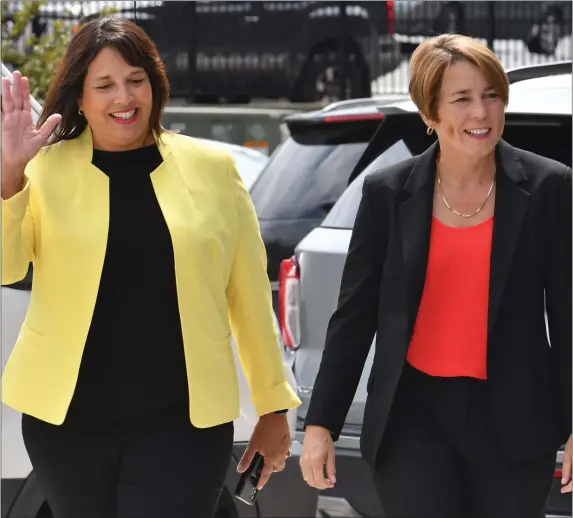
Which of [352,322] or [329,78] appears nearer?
[352,322]

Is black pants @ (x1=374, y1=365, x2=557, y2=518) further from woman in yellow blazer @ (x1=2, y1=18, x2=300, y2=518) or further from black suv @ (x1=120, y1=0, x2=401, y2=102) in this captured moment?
black suv @ (x1=120, y1=0, x2=401, y2=102)

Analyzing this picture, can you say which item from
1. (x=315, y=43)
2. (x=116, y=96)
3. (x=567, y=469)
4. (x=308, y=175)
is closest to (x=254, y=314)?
(x=116, y=96)

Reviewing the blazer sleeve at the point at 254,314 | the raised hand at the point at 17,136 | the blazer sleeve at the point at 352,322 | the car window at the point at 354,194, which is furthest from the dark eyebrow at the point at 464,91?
the car window at the point at 354,194

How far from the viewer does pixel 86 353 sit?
3.27m

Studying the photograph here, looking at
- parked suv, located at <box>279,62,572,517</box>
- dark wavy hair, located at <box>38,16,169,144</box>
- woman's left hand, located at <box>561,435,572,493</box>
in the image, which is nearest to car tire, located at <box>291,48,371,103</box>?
parked suv, located at <box>279,62,572,517</box>

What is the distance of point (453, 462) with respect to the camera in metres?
3.14

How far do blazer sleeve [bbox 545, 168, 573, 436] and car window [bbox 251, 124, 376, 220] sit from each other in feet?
8.13

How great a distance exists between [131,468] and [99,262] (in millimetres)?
499

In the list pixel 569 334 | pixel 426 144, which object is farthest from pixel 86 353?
pixel 426 144

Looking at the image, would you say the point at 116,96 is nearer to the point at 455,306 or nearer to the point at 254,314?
the point at 254,314

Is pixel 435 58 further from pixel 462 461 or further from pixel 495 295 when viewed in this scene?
pixel 462 461

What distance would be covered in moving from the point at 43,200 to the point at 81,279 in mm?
225

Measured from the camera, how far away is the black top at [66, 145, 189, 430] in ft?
10.6

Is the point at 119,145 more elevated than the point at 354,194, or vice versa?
the point at 119,145
